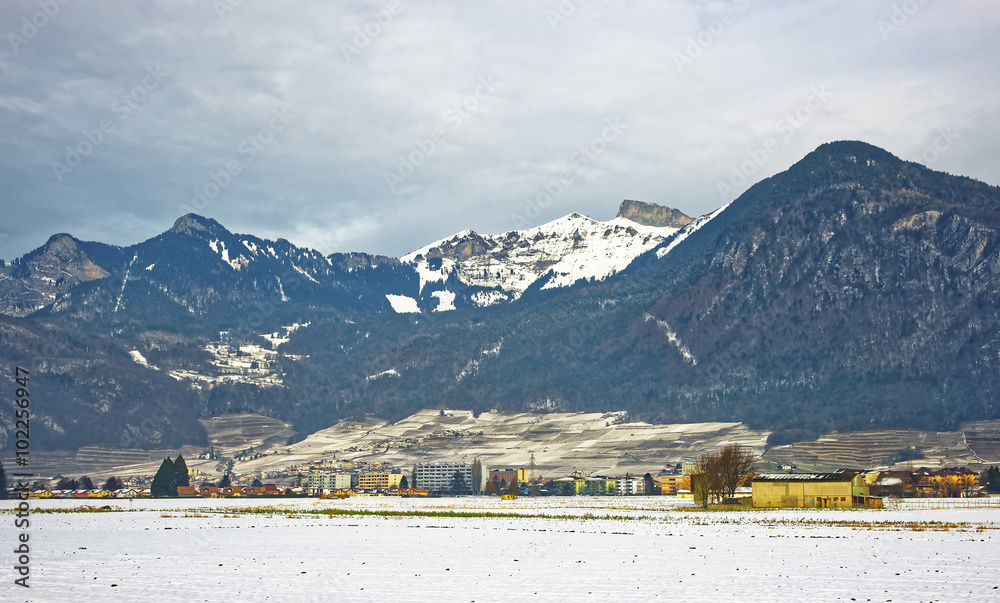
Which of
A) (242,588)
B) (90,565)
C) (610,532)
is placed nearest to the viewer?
(242,588)

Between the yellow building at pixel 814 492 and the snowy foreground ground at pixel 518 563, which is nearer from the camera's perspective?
the snowy foreground ground at pixel 518 563

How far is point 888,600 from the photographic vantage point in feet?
136

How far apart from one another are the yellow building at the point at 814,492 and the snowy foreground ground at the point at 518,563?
49.8 metres

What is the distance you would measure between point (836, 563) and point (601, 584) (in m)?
17.3

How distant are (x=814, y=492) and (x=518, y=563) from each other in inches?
4186

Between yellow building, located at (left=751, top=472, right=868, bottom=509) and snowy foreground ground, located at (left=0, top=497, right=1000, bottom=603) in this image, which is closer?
snowy foreground ground, located at (left=0, top=497, right=1000, bottom=603)

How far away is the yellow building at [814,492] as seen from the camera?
147000 mm

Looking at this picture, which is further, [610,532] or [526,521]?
[526,521]

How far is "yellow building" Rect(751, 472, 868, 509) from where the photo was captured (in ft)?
482

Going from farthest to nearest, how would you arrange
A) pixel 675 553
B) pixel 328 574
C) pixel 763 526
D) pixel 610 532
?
pixel 763 526 → pixel 610 532 → pixel 675 553 → pixel 328 574

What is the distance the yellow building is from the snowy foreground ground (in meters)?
49.8

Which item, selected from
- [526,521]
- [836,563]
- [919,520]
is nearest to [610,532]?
[526,521]

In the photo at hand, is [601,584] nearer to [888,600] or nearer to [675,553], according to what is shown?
[888,600]

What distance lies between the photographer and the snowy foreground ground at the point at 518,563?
44178 millimetres
